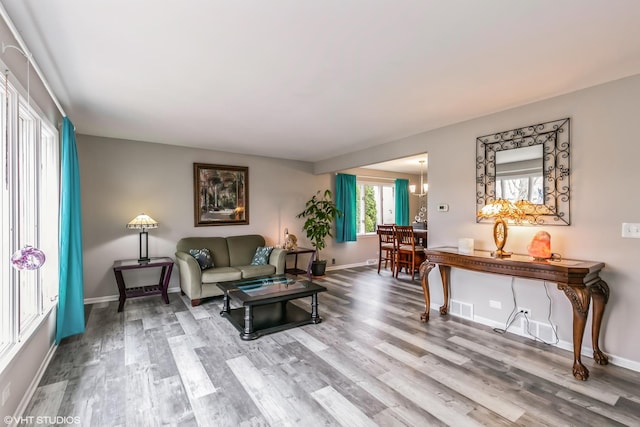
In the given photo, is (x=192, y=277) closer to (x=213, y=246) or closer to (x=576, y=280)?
(x=213, y=246)

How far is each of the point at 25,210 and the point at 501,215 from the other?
4.21 m

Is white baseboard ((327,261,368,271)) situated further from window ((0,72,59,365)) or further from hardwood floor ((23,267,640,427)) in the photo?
window ((0,72,59,365))

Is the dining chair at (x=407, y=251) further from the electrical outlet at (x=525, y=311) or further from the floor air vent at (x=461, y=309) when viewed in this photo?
the electrical outlet at (x=525, y=311)

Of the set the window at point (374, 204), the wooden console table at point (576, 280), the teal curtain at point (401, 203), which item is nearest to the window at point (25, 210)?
the wooden console table at point (576, 280)

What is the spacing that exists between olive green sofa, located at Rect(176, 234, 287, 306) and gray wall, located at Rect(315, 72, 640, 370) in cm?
287

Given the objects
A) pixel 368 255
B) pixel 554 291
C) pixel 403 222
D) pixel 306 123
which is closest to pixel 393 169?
pixel 403 222

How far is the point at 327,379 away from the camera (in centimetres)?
230

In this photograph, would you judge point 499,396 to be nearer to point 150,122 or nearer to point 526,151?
point 526,151

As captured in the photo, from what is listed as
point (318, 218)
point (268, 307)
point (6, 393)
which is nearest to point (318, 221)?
point (318, 218)

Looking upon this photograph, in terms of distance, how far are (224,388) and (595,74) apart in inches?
149

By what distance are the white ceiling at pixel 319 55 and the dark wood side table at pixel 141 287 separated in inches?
72.6

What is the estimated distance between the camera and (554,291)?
2.90 metres

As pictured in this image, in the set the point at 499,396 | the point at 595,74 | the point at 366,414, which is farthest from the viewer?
the point at 595,74

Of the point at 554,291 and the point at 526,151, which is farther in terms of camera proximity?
the point at 526,151
